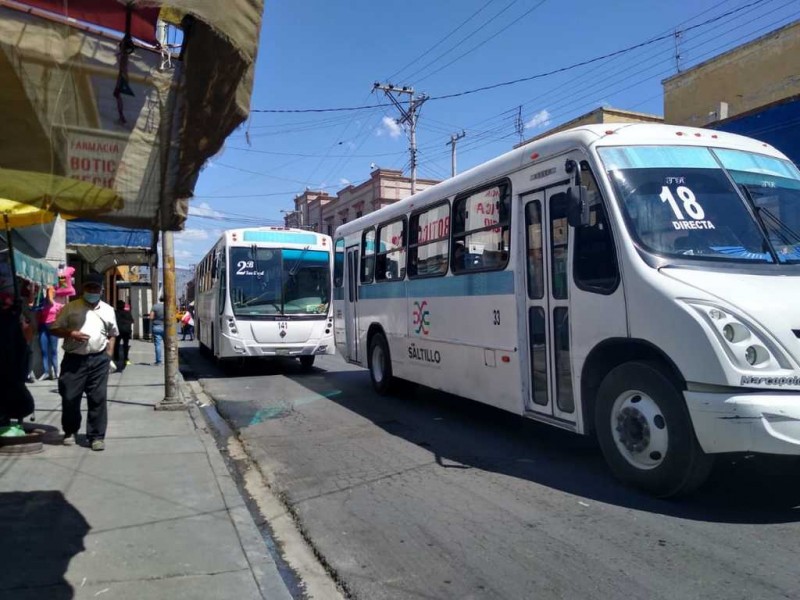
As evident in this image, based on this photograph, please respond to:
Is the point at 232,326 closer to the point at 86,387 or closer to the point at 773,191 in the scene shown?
the point at 86,387

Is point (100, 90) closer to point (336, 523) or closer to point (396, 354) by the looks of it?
point (336, 523)

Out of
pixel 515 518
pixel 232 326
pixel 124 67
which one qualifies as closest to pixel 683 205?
pixel 515 518

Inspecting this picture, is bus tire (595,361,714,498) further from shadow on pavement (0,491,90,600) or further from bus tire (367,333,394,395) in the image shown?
bus tire (367,333,394,395)

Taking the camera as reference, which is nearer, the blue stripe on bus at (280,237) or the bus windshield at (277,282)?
the bus windshield at (277,282)

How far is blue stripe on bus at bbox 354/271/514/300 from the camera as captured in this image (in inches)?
272

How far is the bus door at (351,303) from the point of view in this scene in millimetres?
11852

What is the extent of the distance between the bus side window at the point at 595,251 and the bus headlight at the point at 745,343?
98cm

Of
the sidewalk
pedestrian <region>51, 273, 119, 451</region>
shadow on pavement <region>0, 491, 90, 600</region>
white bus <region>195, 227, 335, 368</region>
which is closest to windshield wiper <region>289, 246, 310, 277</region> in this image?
white bus <region>195, 227, 335, 368</region>

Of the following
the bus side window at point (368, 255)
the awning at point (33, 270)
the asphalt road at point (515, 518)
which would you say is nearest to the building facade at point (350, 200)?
the bus side window at point (368, 255)

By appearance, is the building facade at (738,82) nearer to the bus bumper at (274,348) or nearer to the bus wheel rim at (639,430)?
the bus bumper at (274,348)

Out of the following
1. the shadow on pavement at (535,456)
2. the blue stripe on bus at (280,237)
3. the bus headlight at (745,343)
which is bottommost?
the shadow on pavement at (535,456)

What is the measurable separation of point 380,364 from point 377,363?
0.15 metres

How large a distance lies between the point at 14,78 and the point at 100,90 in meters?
0.36

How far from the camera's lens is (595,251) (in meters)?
5.57
